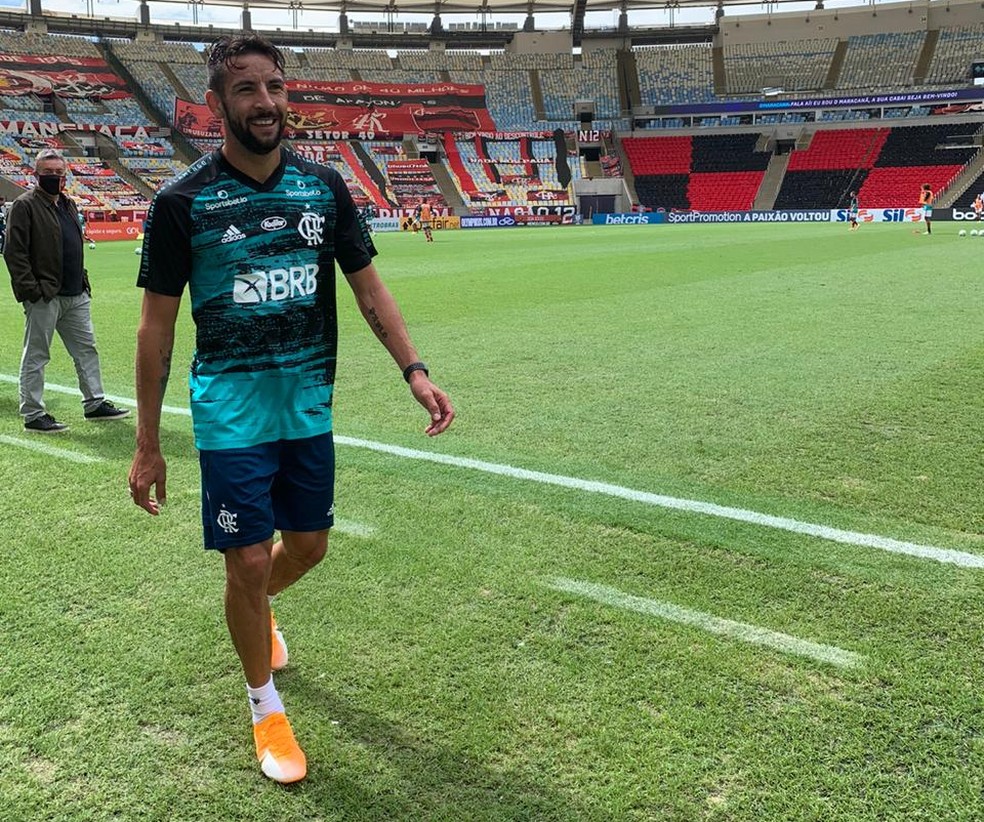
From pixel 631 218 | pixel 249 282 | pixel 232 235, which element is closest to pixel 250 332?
pixel 249 282

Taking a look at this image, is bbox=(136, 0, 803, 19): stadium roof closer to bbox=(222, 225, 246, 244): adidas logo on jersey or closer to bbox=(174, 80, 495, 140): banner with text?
bbox=(174, 80, 495, 140): banner with text

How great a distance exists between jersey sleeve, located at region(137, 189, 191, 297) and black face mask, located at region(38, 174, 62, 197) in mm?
4886

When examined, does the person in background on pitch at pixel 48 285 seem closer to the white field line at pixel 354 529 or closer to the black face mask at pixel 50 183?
the black face mask at pixel 50 183

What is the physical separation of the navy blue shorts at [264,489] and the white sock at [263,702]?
52 cm

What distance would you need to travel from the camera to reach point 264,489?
9.05 ft

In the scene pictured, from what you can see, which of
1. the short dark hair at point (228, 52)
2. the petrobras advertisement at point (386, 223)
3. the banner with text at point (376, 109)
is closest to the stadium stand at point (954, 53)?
the banner with text at point (376, 109)

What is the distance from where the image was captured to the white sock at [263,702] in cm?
280

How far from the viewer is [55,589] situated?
3971 mm

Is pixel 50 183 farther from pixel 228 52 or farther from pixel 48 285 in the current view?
pixel 228 52

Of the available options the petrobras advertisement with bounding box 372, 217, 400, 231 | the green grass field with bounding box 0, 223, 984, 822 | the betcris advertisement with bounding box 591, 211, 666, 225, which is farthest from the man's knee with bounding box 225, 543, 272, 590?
the betcris advertisement with bounding box 591, 211, 666, 225

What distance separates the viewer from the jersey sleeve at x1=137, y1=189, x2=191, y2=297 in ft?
8.51

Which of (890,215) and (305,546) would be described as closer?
(305,546)

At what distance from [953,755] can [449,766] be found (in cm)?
163

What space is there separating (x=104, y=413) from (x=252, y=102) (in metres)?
5.47
